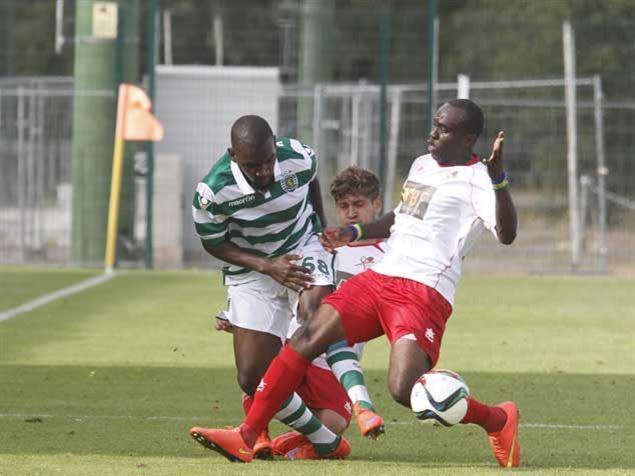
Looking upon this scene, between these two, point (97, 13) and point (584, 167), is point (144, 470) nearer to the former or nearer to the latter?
point (97, 13)

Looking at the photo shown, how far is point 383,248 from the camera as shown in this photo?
29.7 feet

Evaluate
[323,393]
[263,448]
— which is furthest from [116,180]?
[263,448]

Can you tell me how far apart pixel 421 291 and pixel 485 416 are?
0.66 meters

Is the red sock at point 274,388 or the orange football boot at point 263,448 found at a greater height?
the red sock at point 274,388

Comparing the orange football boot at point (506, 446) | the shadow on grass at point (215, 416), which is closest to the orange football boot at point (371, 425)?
the shadow on grass at point (215, 416)

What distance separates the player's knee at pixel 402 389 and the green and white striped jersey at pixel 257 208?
4.18ft

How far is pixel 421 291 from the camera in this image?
24.3ft

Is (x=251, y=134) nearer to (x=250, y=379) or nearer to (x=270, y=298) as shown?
(x=270, y=298)

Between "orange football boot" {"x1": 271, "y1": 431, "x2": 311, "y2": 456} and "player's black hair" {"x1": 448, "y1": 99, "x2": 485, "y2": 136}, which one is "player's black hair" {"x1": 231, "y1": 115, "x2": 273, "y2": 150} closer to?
"player's black hair" {"x1": 448, "y1": 99, "x2": 485, "y2": 136}

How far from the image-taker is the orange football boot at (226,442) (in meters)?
7.29

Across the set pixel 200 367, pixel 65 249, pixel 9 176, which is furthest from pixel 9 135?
pixel 200 367

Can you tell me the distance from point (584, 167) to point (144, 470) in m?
17.3

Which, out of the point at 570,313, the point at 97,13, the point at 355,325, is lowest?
the point at 570,313

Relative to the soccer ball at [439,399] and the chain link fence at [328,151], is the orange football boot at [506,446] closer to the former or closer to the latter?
the soccer ball at [439,399]
